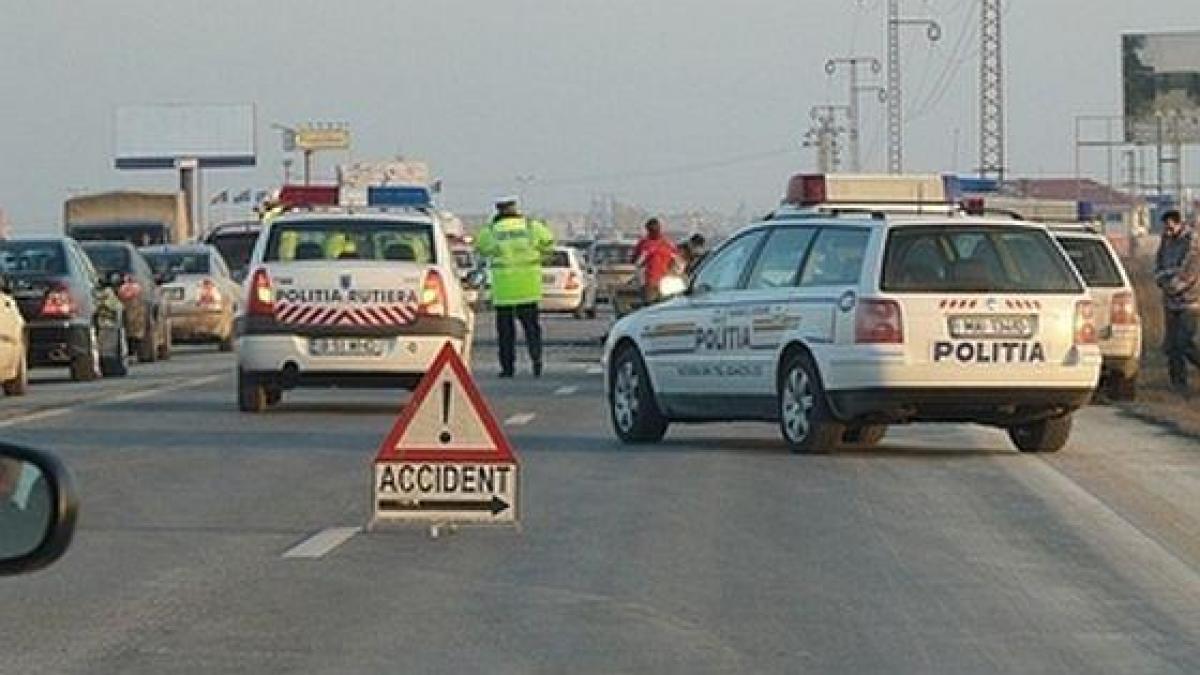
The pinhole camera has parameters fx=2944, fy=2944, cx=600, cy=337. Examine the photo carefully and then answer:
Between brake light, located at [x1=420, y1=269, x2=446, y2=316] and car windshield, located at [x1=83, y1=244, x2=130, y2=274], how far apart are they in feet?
42.6

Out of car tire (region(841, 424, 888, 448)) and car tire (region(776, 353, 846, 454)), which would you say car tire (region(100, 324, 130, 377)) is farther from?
car tire (region(776, 353, 846, 454))

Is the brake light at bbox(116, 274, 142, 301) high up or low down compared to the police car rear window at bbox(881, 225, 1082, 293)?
down

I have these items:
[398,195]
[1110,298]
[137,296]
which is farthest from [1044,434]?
[137,296]

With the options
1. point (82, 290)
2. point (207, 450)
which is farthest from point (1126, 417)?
point (82, 290)

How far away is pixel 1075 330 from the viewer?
18.8m

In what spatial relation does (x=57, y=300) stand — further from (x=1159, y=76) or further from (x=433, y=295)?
(x=1159, y=76)

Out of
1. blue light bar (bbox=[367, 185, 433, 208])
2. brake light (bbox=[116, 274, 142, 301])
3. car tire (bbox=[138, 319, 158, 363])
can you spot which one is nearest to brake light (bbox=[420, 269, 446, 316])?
blue light bar (bbox=[367, 185, 433, 208])

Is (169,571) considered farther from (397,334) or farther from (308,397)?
(308,397)

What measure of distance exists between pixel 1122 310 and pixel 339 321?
680 centimetres

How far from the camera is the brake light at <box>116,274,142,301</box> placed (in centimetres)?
3472

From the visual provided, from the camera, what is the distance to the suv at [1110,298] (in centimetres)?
2486

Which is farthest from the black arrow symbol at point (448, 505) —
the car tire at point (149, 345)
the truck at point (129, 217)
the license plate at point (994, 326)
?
the truck at point (129, 217)

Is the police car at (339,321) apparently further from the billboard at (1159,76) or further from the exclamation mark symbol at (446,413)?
the billboard at (1159,76)

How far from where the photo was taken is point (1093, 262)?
25.1 metres
